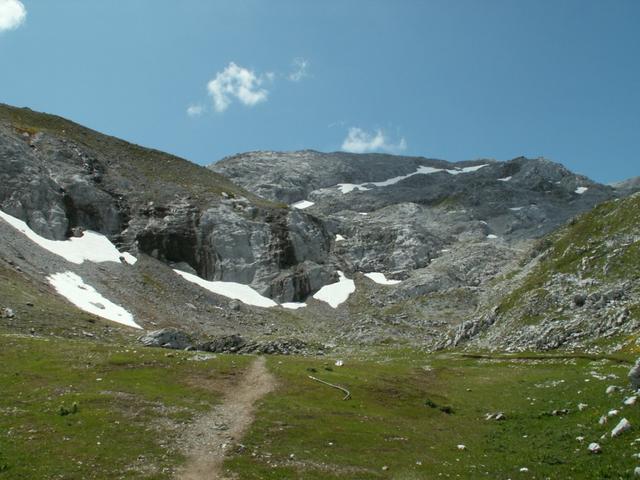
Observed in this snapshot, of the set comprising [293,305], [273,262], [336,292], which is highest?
[273,262]

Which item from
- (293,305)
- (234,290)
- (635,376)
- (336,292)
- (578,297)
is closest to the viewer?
(635,376)

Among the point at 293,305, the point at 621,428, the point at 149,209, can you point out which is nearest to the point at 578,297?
the point at 621,428

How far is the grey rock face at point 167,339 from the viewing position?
2419 inches

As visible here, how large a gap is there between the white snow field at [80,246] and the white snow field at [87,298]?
36.5 ft

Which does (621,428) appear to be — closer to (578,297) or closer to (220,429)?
(220,429)

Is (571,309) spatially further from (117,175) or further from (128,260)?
(117,175)

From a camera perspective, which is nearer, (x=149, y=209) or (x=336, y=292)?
(x=149, y=209)

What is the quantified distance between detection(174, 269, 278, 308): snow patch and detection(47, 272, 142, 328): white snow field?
31.0 m

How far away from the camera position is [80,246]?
351 ft

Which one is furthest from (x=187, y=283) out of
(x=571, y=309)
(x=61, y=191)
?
(x=571, y=309)

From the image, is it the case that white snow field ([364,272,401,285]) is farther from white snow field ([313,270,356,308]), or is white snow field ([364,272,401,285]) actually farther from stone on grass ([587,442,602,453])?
stone on grass ([587,442,602,453])

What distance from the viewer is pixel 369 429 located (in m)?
30.7

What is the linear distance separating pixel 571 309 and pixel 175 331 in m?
45.0

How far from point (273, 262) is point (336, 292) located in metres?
17.6
